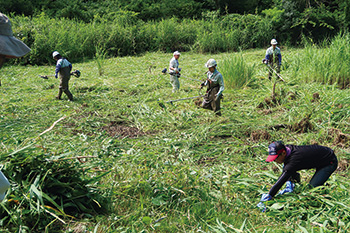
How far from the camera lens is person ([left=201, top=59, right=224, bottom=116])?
6.42m

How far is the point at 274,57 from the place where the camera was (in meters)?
9.68

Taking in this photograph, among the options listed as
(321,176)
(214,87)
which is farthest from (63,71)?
(321,176)

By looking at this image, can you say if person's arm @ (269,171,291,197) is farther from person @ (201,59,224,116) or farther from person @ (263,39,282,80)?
person @ (263,39,282,80)

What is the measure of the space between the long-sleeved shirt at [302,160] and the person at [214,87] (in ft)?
9.42

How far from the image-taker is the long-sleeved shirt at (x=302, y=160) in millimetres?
3504

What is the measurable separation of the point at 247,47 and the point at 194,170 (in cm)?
1482

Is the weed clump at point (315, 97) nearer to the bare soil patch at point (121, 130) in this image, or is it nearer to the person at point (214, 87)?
the person at point (214, 87)

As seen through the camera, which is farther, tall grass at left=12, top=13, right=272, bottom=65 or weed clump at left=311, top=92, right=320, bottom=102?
tall grass at left=12, top=13, right=272, bottom=65

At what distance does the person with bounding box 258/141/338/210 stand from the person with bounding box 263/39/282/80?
20.4ft

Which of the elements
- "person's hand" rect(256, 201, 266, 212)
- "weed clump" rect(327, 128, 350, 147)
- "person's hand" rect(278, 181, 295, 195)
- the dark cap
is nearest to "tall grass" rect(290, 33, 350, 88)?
"weed clump" rect(327, 128, 350, 147)

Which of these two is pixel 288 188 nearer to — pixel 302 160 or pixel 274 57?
pixel 302 160

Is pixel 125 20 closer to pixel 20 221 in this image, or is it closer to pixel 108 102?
pixel 108 102

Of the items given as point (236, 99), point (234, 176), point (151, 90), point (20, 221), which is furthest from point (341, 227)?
point (151, 90)

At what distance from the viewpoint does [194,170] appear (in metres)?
4.27
